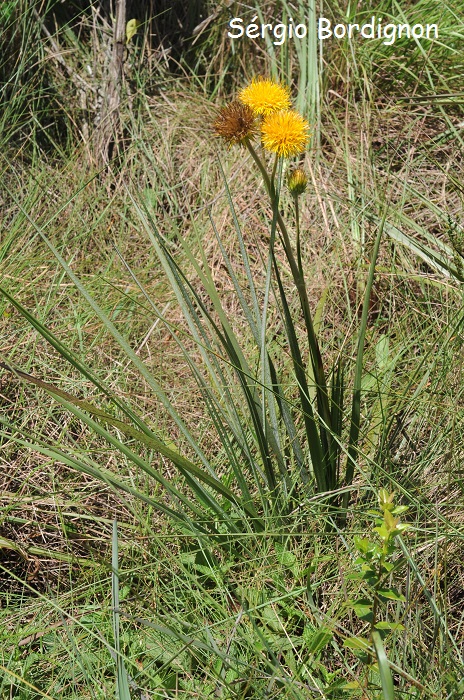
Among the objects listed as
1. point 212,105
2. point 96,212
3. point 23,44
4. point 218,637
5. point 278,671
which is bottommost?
point 218,637

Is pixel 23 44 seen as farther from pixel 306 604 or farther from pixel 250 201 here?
pixel 306 604

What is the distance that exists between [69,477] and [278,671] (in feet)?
2.60

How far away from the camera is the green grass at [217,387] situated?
1.34 meters

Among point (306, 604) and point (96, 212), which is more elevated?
point (96, 212)

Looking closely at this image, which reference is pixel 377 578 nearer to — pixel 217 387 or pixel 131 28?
pixel 217 387

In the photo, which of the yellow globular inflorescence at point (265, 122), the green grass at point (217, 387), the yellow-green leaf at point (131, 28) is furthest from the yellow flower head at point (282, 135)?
the yellow-green leaf at point (131, 28)

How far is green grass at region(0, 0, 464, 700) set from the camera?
134 centimetres

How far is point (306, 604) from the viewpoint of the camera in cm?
143

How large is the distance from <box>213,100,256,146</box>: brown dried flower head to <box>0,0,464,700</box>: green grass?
0.24 meters

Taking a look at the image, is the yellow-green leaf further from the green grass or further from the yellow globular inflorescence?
the yellow globular inflorescence

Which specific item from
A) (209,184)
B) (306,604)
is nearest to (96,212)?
(209,184)

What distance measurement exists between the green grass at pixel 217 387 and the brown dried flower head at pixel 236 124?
0.24 meters

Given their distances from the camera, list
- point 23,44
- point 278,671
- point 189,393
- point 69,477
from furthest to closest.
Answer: point 23,44 → point 189,393 → point 69,477 → point 278,671

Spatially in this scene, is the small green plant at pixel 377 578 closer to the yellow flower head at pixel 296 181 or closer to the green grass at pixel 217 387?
the green grass at pixel 217 387
